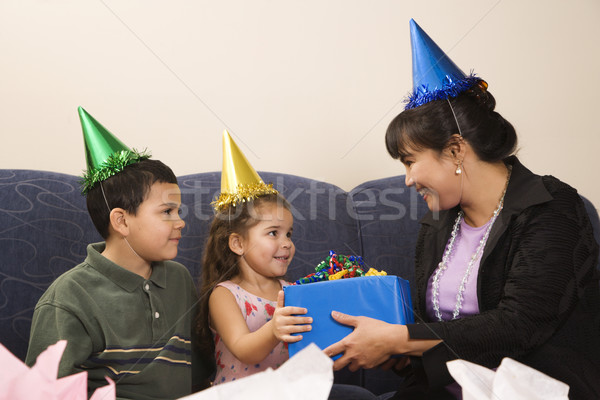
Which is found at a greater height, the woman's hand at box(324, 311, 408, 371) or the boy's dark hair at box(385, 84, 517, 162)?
the boy's dark hair at box(385, 84, 517, 162)

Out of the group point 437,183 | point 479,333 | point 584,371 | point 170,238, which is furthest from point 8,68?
point 584,371

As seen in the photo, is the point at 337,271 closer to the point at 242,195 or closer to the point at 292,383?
the point at 242,195

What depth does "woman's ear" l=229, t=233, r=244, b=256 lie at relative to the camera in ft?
5.05

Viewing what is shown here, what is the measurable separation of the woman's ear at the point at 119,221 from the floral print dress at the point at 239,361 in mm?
307

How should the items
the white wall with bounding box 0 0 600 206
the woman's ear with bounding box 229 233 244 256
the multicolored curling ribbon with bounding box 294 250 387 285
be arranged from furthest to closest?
the white wall with bounding box 0 0 600 206 → the woman's ear with bounding box 229 233 244 256 → the multicolored curling ribbon with bounding box 294 250 387 285

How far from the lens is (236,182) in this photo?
1.54 metres

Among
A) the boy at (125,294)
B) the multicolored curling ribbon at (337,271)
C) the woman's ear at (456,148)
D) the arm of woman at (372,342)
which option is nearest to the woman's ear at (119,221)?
the boy at (125,294)

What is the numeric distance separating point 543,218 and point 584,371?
331mm

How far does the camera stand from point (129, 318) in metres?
1.24

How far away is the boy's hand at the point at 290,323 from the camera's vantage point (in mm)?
1131

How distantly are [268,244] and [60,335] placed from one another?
58 cm

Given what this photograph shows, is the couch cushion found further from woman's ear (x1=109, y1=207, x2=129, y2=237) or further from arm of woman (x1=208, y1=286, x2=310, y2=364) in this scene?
arm of woman (x1=208, y1=286, x2=310, y2=364)

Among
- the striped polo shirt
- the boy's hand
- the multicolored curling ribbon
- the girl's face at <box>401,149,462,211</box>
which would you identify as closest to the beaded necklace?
the girl's face at <box>401,149,462,211</box>

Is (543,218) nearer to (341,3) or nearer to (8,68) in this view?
(341,3)
